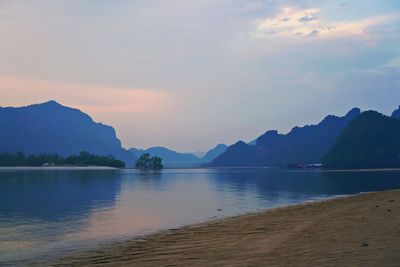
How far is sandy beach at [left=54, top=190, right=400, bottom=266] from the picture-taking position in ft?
40.8

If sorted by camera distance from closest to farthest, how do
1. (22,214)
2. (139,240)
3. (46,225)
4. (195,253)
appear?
(195,253) < (139,240) < (46,225) < (22,214)

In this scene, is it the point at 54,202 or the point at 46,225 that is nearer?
the point at 46,225

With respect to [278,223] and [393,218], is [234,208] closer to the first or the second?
[278,223]

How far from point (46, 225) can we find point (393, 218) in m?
20.8

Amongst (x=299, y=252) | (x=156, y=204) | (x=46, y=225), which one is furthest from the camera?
(x=156, y=204)

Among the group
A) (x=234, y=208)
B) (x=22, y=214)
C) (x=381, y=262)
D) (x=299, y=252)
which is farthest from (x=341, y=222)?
(x=22, y=214)

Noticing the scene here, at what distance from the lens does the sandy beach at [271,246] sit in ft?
40.8

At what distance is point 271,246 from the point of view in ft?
51.2

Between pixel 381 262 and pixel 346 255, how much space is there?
1463 millimetres

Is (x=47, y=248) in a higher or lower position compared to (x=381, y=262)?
lower

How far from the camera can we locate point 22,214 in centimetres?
3369

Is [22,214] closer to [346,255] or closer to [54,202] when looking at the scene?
[54,202]

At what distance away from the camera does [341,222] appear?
2041cm

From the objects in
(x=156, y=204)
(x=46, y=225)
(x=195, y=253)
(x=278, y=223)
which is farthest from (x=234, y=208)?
(x=195, y=253)
